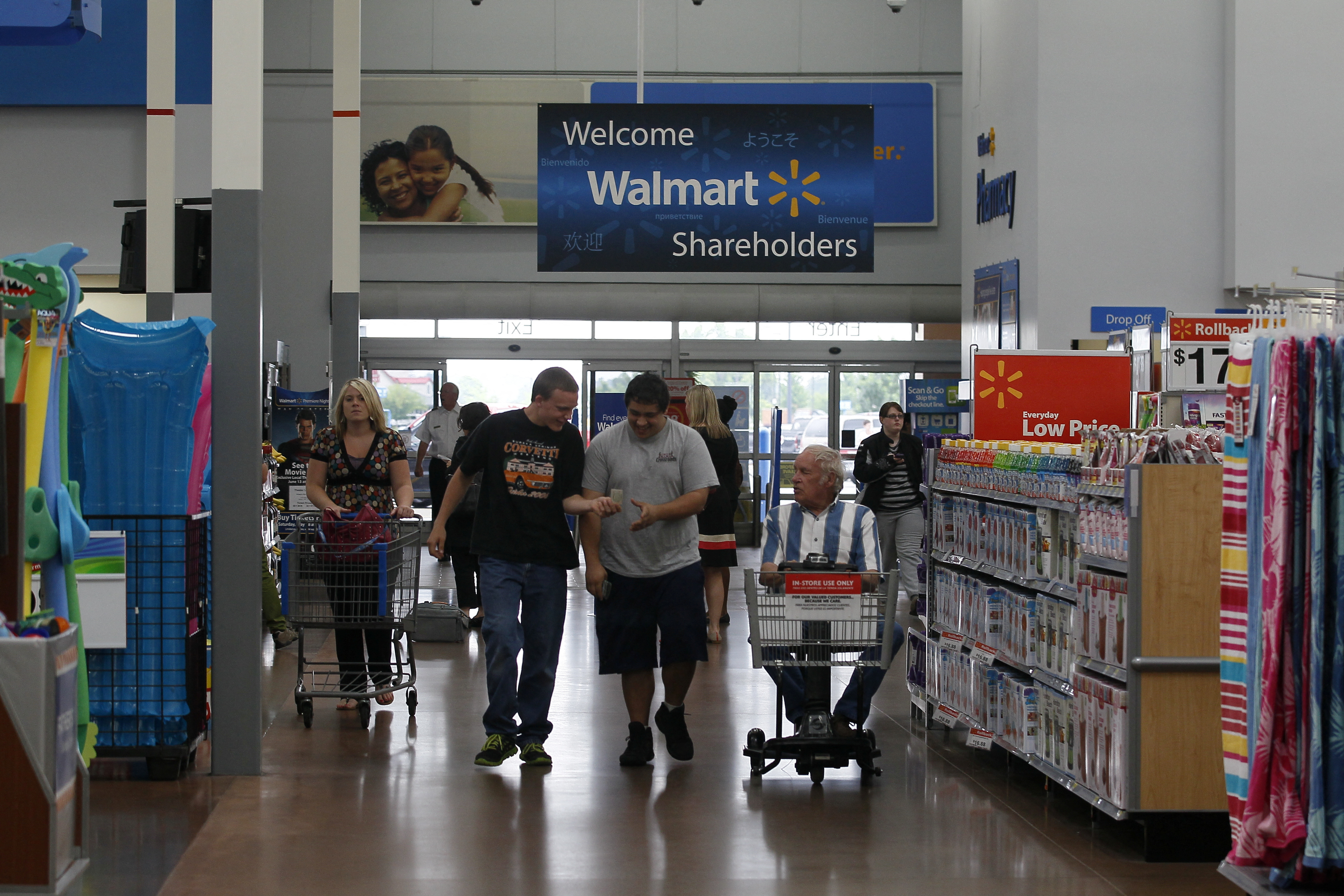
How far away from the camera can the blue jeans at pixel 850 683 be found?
5496 mm

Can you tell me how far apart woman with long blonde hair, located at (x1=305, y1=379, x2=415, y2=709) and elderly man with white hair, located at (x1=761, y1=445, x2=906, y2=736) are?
1.98 metres

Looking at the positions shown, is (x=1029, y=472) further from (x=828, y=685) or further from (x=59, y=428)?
(x=59, y=428)

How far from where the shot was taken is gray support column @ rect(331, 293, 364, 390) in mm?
10023

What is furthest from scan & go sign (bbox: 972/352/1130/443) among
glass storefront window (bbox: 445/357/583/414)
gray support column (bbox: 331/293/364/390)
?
glass storefront window (bbox: 445/357/583/414)

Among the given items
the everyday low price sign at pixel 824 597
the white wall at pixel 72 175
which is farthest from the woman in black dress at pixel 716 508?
the white wall at pixel 72 175

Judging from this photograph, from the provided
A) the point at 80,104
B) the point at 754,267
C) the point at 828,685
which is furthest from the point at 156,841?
the point at 80,104

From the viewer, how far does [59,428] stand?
3.49m

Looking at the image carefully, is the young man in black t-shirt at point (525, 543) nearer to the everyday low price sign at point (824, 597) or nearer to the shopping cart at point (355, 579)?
the shopping cart at point (355, 579)

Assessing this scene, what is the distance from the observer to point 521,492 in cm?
570

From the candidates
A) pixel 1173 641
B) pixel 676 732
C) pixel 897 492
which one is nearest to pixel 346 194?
pixel 897 492

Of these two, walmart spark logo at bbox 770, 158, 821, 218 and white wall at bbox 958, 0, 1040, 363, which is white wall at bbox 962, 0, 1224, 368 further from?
walmart spark logo at bbox 770, 158, 821, 218

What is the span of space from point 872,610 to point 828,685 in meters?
0.42

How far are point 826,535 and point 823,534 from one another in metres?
0.02

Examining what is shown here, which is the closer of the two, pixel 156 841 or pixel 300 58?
pixel 156 841
